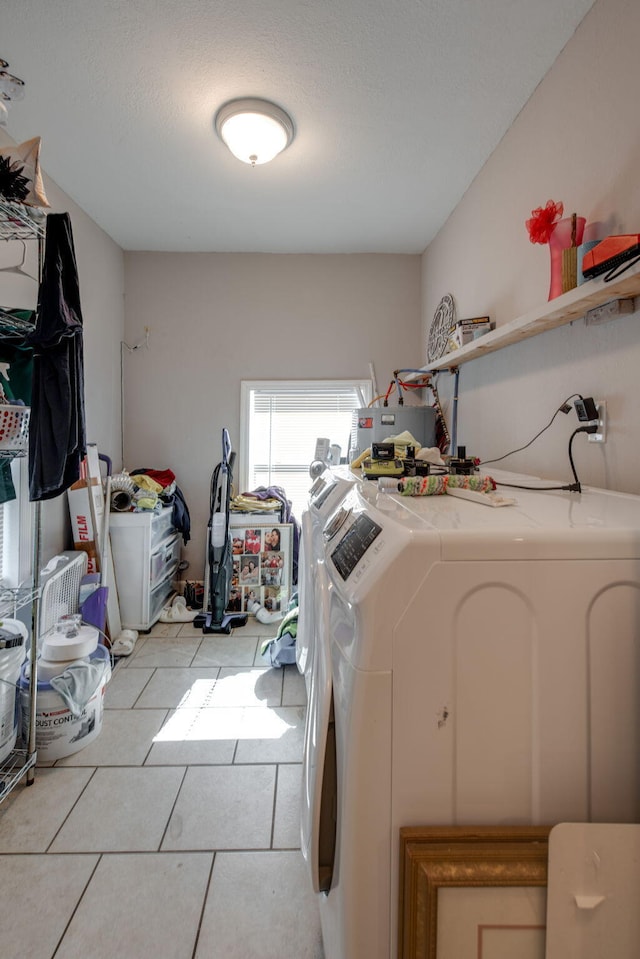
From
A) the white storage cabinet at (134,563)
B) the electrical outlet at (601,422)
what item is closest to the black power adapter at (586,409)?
the electrical outlet at (601,422)

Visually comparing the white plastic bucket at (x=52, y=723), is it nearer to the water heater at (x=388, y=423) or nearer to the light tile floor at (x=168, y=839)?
the light tile floor at (x=168, y=839)

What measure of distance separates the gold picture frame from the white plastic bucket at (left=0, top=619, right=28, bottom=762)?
1.54m

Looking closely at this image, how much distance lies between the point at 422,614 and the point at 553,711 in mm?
268

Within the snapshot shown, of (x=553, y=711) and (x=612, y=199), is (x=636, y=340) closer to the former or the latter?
(x=612, y=199)

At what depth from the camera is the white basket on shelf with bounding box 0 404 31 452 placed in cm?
148

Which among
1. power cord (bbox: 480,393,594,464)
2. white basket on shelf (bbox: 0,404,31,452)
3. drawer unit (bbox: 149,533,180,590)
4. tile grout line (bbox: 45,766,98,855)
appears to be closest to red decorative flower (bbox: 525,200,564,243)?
power cord (bbox: 480,393,594,464)

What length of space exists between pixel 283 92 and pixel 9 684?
2555 mm

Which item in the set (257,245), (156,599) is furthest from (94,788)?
(257,245)

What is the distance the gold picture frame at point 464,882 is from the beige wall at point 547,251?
1028 mm

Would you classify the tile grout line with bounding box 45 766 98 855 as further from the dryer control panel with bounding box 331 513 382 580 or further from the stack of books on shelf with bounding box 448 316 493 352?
the stack of books on shelf with bounding box 448 316 493 352

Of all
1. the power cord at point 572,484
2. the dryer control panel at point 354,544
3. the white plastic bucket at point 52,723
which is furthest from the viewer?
the white plastic bucket at point 52,723

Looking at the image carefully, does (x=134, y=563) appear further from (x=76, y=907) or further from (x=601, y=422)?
(x=601, y=422)

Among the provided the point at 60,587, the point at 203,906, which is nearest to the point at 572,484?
the point at 203,906

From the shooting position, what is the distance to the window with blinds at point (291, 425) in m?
3.52
